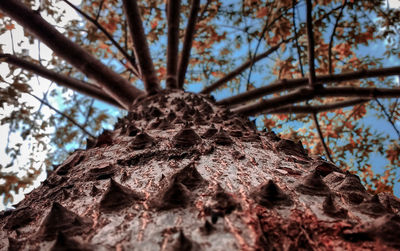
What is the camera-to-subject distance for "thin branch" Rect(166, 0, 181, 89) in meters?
3.93

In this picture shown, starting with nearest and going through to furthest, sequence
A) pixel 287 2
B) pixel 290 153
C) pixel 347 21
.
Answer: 1. pixel 290 153
2. pixel 287 2
3. pixel 347 21

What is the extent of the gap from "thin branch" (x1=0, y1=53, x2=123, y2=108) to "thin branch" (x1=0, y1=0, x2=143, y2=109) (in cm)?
58

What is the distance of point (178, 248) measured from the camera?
648mm

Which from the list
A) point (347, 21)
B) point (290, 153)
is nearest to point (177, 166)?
point (290, 153)

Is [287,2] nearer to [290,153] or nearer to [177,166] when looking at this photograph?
[290,153]

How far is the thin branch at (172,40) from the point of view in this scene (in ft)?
12.9

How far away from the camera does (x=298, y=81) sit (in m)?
3.95

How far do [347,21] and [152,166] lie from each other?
16.8 ft

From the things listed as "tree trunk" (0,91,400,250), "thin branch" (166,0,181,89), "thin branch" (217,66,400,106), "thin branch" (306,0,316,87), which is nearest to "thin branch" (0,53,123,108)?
"thin branch" (166,0,181,89)

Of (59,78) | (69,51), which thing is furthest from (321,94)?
(59,78)

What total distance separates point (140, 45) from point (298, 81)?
240 cm

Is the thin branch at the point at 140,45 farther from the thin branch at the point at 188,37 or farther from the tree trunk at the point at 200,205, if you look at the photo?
the tree trunk at the point at 200,205

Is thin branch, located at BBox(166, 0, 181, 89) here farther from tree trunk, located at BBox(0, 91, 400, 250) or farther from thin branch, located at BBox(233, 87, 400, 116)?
tree trunk, located at BBox(0, 91, 400, 250)

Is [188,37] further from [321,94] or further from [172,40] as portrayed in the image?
[321,94]
